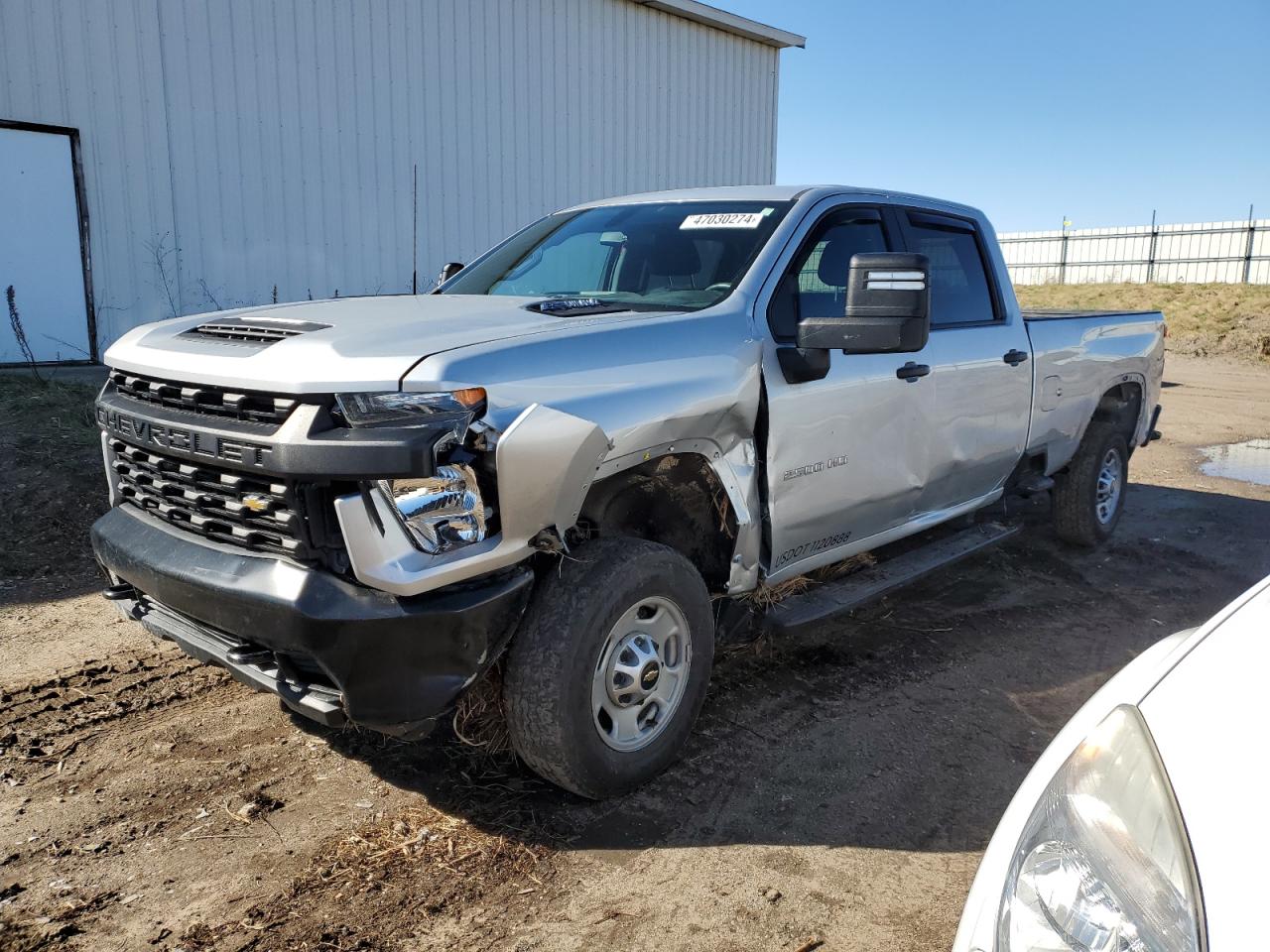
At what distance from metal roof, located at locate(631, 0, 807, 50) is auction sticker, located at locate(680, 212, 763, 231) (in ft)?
35.9

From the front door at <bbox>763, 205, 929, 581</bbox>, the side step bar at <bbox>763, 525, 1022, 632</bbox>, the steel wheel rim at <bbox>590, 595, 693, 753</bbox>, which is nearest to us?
the steel wheel rim at <bbox>590, 595, 693, 753</bbox>

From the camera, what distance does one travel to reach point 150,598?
3.06 metres

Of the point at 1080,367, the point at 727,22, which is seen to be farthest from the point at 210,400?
the point at 727,22

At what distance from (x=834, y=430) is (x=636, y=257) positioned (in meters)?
1.12

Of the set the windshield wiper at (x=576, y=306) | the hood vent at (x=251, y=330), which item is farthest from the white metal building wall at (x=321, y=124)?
the windshield wiper at (x=576, y=306)

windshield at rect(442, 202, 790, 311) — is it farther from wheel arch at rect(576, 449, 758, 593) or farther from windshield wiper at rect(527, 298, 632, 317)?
wheel arch at rect(576, 449, 758, 593)

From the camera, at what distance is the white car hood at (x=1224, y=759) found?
1214 millimetres

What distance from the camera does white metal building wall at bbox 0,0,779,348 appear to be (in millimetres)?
9094

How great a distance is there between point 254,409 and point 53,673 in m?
2.13

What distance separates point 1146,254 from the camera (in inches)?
1316

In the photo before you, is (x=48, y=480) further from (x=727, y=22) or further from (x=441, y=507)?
(x=727, y=22)

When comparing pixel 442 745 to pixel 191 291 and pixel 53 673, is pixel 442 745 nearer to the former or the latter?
pixel 53 673

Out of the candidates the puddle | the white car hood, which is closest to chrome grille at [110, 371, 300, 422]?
the white car hood

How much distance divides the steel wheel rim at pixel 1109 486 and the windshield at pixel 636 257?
11.3 feet
